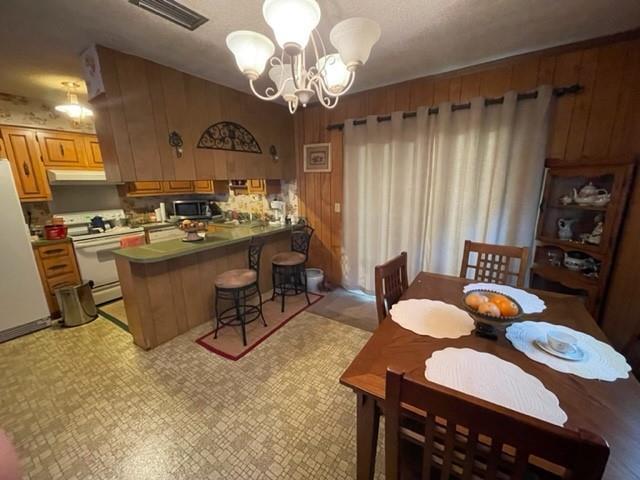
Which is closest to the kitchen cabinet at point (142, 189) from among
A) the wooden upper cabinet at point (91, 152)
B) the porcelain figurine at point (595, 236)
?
the wooden upper cabinet at point (91, 152)

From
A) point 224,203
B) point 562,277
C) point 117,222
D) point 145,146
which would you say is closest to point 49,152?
point 117,222

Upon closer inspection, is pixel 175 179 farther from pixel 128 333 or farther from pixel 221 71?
pixel 128 333

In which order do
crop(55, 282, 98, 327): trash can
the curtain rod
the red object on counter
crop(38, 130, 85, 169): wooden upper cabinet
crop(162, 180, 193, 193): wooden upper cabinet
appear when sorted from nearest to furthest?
the curtain rod, crop(55, 282, 98, 327): trash can, the red object on counter, crop(38, 130, 85, 169): wooden upper cabinet, crop(162, 180, 193, 193): wooden upper cabinet

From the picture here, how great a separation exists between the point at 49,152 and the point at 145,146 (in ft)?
6.12

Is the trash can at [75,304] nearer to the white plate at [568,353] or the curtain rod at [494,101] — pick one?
the curtain rod at [494,101]

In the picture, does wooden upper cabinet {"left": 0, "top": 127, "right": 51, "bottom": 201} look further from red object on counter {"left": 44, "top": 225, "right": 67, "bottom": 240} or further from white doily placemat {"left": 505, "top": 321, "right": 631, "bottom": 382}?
white doily placemat {"left": 505, "top": 321, "right": 631, "bottom": 382}

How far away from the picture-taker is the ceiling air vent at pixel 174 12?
1.43 metres

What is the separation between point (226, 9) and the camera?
1.49m

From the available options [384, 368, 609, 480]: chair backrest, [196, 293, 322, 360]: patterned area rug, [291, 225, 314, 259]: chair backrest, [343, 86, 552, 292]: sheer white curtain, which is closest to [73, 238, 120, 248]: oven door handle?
[196, 293, 322, 360]: patterned area rug

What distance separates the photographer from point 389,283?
5.18 ft

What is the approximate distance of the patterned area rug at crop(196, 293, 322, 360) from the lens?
2.26 metres

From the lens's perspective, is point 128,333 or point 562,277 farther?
point 128,333

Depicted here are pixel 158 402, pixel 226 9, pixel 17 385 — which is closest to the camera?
pixel 226 9

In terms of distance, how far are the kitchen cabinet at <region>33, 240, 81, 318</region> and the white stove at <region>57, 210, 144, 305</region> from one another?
7cm
